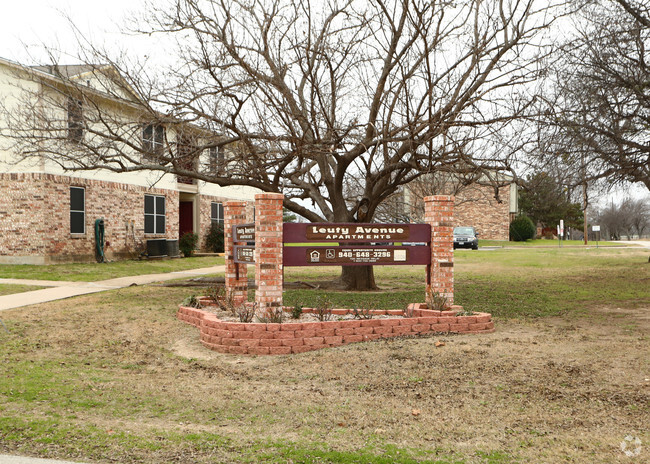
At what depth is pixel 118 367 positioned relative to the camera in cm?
734

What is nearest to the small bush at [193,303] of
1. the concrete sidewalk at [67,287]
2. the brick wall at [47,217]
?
the concrete sidewalk at [67,287]

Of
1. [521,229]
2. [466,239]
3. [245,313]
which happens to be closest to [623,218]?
[521,229]

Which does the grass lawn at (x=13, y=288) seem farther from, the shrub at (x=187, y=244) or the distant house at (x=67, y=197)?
the shrub at (x=187, y=244)

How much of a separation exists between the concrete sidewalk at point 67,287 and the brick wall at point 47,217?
12.9 feet

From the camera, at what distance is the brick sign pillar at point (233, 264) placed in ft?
35.0

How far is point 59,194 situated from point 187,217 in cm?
1074

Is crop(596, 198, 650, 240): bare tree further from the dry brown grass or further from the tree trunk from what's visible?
the dry brown grass

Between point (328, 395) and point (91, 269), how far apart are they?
1512 cm

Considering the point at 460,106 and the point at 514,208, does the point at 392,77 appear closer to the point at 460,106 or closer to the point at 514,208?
the point at 460,106

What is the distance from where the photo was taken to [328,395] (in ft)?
19.9

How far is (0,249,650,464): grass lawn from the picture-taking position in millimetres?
4578

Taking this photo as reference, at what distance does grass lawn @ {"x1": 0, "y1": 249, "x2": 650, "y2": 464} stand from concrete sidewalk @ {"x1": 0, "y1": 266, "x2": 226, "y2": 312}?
209 centimetres

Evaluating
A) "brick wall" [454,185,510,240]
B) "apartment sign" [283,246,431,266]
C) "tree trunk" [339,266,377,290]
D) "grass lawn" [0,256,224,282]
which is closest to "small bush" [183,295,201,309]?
"apartment sign" [283,246,431,266]

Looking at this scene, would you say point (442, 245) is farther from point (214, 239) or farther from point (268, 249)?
point (214, 239)
